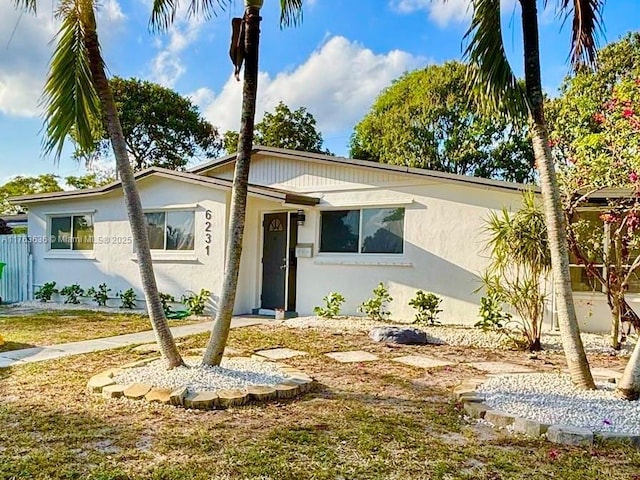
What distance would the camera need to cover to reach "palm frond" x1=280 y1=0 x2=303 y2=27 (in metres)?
5.64

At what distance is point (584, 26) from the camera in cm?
481

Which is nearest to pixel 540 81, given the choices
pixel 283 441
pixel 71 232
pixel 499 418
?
pixel 499 418

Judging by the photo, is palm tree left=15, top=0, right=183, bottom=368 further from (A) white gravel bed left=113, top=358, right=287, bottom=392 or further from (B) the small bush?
(B) the small bush

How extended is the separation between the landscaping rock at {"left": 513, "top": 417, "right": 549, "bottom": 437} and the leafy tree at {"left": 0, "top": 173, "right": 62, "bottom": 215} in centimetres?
3104

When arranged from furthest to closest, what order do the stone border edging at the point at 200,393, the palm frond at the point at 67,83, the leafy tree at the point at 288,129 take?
the leafy tree at the point at 288,129
the palm frond at the point at 67,83
the stone border edging at the point at 200,393

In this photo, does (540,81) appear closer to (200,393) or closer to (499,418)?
(499,418)

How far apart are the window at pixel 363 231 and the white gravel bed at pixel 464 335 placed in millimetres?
1528

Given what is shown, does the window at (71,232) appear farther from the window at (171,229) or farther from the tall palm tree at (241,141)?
the tall palm tree at (241,141)

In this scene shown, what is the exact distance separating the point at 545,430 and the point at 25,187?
32.5 m

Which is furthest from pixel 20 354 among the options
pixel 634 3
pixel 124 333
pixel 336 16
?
pixel 634 3

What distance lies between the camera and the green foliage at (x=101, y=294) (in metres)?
12.9

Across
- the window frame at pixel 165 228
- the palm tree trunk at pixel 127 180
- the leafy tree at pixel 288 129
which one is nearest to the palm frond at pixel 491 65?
the palm tree trunk at pixel 127 180

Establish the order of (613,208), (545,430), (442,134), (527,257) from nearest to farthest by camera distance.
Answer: (545,430) < (527,257) < (613,208) < (442,134)

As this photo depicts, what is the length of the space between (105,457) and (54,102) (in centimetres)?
363
